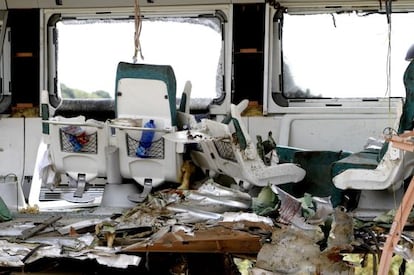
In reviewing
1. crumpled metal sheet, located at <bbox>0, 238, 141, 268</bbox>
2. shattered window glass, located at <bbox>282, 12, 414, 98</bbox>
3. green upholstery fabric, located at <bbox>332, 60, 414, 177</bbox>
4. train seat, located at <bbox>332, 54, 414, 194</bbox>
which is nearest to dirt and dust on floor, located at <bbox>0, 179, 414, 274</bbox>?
crumpled metal sheet, located at <bbox>0, 238, 141, 268</bbox>

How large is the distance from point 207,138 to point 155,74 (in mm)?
578

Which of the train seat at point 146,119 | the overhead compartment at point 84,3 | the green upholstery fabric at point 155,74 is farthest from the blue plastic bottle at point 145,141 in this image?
the overhead compartment at point 84,3

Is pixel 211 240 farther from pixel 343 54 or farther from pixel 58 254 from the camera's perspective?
pixel 343 54

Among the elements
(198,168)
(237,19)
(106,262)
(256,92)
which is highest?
(237,19)

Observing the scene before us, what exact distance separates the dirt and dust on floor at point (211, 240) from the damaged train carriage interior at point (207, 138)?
0.04ft

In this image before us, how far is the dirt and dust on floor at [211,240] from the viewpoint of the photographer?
3480mm

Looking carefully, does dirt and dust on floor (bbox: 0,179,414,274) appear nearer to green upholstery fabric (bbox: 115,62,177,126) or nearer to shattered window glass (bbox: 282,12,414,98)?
green upholstery fabric (bbox: 115,62,177,126)

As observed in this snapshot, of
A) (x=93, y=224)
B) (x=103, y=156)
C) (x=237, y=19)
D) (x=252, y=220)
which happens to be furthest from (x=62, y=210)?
(x=237, y=19)

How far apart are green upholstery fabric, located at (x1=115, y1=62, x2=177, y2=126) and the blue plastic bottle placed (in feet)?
0.53

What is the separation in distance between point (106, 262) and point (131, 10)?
3.02 meters

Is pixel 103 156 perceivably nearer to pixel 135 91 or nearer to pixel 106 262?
pixel 135 91

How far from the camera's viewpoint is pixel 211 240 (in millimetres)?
3582

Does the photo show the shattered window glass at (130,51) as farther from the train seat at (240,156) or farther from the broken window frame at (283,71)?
the train seat at (240,156)

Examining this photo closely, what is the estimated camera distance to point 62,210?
4867 millimetres
